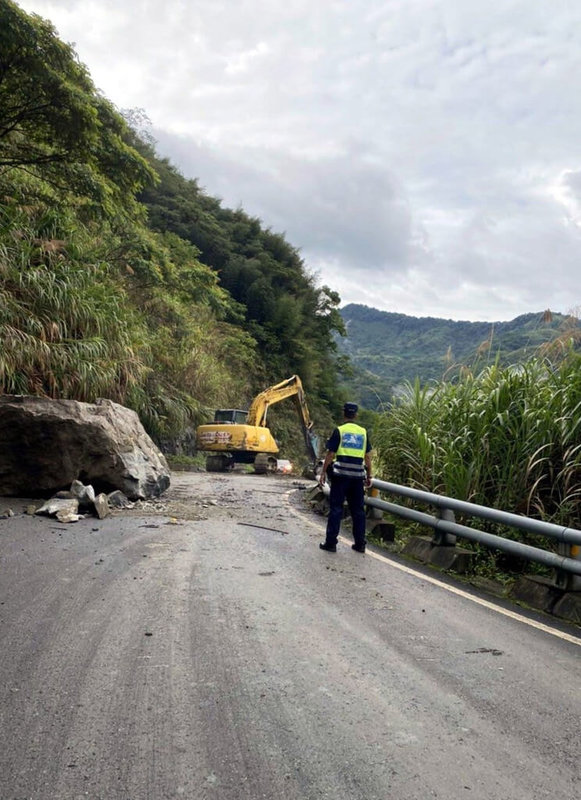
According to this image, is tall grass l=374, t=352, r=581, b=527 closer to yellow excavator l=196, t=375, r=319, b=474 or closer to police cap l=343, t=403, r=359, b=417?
police cap l=343, t=403, r=359, b=417

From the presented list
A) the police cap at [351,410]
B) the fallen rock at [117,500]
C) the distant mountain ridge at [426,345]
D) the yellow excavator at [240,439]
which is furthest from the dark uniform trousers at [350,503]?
the yellow excavator at [240,439]

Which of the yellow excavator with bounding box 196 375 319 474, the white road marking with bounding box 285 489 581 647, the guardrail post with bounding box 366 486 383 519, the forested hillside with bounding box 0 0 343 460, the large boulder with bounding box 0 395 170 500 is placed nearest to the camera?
the white road marking with bounding box 285 489 581 647

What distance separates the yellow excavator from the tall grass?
13.1m

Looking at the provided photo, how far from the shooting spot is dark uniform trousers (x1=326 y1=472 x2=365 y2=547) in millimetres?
7543

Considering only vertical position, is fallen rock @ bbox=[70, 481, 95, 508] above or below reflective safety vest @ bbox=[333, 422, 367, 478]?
below

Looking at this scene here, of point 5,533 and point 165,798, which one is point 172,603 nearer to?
point 165,798

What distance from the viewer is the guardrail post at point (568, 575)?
5250mm

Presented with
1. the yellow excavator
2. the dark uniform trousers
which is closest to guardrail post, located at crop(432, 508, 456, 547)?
the dark uniform trousers

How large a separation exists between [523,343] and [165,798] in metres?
7.31

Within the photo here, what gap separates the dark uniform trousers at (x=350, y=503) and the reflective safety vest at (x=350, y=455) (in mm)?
79

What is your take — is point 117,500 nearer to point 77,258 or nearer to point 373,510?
point 373,510

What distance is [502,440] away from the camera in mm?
7332

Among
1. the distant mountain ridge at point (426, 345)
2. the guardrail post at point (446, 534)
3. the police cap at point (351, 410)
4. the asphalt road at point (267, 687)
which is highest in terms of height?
the distant mountain ridge at point (426, 345)

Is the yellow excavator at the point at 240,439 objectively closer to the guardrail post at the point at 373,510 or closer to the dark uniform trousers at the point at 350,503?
the guardrail post at the point at 373,510
